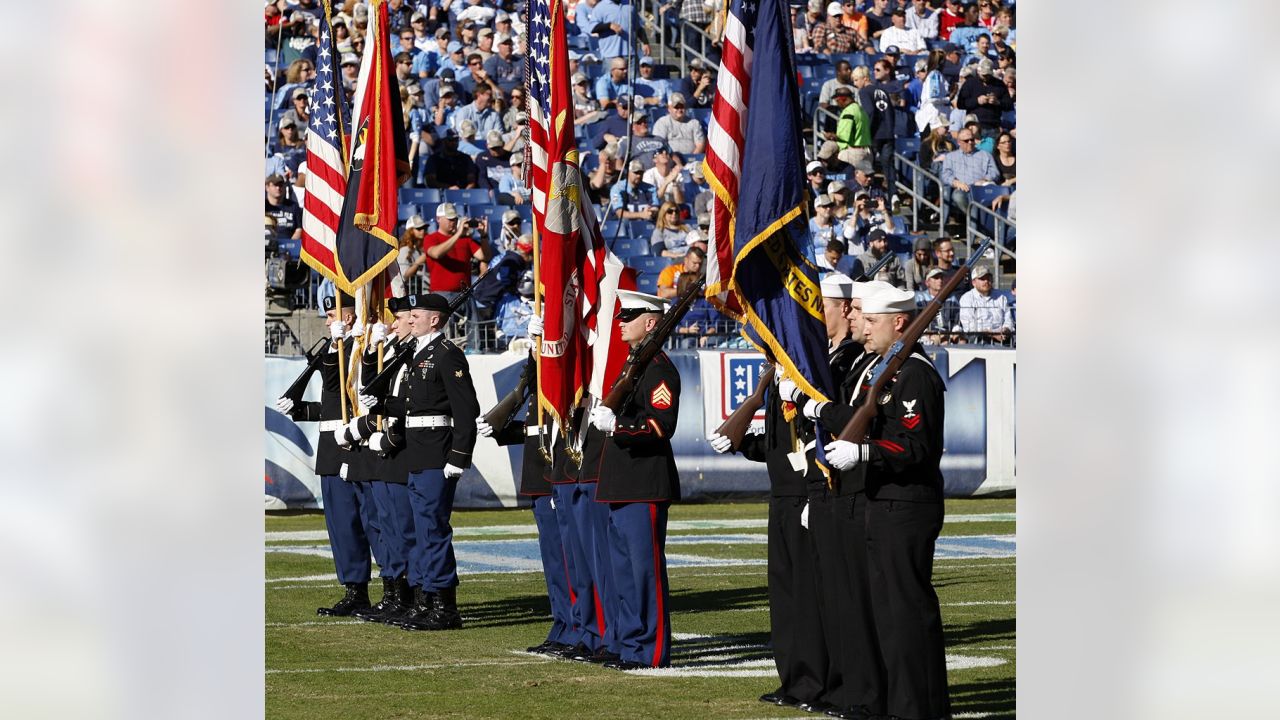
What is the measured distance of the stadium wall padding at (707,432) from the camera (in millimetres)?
17844

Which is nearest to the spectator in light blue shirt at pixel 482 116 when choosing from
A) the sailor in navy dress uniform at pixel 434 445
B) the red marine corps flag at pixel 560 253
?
the sailor in navy dress uniform at pixel 434 445

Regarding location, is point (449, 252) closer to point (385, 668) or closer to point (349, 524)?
point (349, 524)

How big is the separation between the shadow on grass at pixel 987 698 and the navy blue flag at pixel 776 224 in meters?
1.57

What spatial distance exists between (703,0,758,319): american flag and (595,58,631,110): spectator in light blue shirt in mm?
13456

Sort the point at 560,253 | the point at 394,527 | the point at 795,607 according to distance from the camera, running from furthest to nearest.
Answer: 1. the point at 394,527
2. the point at 560,253
3. the point at 795,607

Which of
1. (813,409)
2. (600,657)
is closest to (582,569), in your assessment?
(600,657)

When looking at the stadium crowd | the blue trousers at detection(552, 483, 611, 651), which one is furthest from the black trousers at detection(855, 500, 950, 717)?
the stadium crowd

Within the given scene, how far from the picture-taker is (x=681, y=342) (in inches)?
742

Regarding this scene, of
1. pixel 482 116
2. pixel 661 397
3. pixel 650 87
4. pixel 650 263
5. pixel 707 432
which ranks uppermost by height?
pixel 650 87

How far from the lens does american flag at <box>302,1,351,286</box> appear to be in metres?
12.7

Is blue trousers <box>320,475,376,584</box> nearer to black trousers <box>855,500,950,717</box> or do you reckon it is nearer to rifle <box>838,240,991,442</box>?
black trousers <box>855,500,950,717</box>

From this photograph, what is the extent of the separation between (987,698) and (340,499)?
5.70m

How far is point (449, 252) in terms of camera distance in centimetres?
1820

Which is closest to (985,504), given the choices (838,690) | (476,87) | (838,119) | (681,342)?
(681,342)
